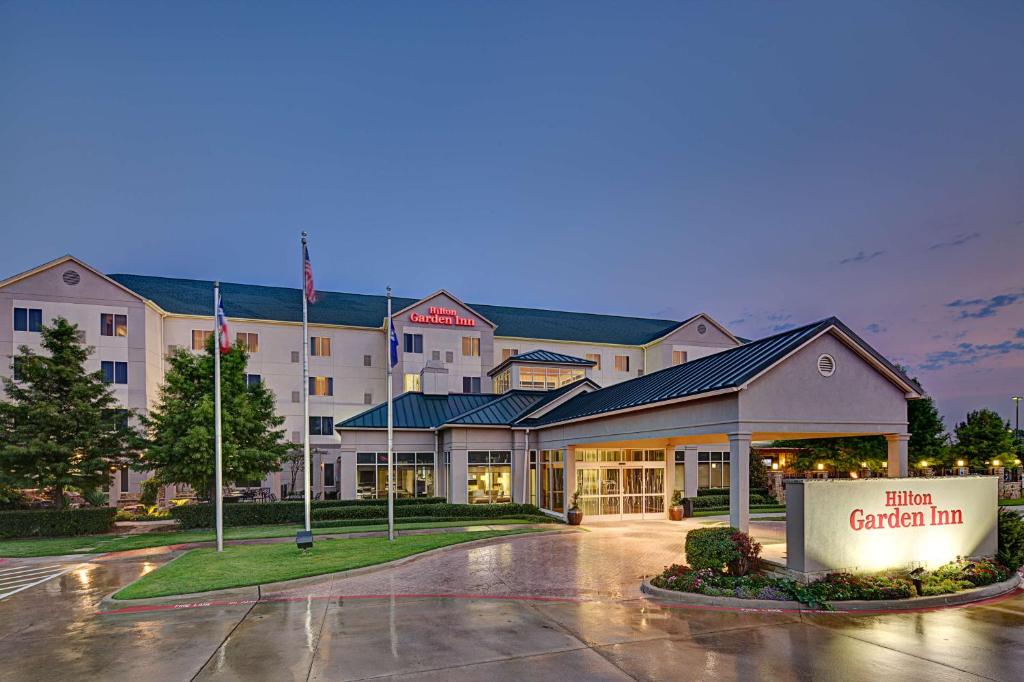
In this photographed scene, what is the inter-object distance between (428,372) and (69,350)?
66.0 ft

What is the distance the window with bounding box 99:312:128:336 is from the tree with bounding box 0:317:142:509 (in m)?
14.4

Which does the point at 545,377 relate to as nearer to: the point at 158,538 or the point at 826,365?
the point at 158,538

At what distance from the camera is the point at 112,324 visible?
42.2 m

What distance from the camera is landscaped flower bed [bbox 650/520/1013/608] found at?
1312 cm

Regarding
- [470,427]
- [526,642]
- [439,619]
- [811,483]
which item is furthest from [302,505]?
[811,483]

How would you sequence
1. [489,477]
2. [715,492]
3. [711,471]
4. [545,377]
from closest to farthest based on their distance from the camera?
1. [489,477]
2. [715,492]
3. [545,377]
4. [711,471]

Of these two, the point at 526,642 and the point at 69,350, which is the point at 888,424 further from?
the point at 69,350

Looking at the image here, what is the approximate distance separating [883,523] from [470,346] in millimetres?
40088

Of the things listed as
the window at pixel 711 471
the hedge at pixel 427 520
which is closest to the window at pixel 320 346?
the hedge at pixel 427 520

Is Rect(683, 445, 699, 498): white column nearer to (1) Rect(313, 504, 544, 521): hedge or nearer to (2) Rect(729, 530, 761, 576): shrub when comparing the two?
(1) Rect(313, 504, 544, 521): hedge

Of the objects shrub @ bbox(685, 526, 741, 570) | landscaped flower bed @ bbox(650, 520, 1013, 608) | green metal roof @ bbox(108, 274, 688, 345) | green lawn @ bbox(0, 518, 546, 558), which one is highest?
green metal roof @ bbox(108, 274, 688, 345)

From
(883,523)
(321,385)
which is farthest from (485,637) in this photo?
(321,385)

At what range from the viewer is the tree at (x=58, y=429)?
85.9 feet

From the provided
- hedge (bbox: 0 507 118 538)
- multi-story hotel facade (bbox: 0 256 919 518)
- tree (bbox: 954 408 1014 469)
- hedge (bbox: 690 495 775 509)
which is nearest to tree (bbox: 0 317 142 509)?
hedge (bbox: 0 507 118 538)
